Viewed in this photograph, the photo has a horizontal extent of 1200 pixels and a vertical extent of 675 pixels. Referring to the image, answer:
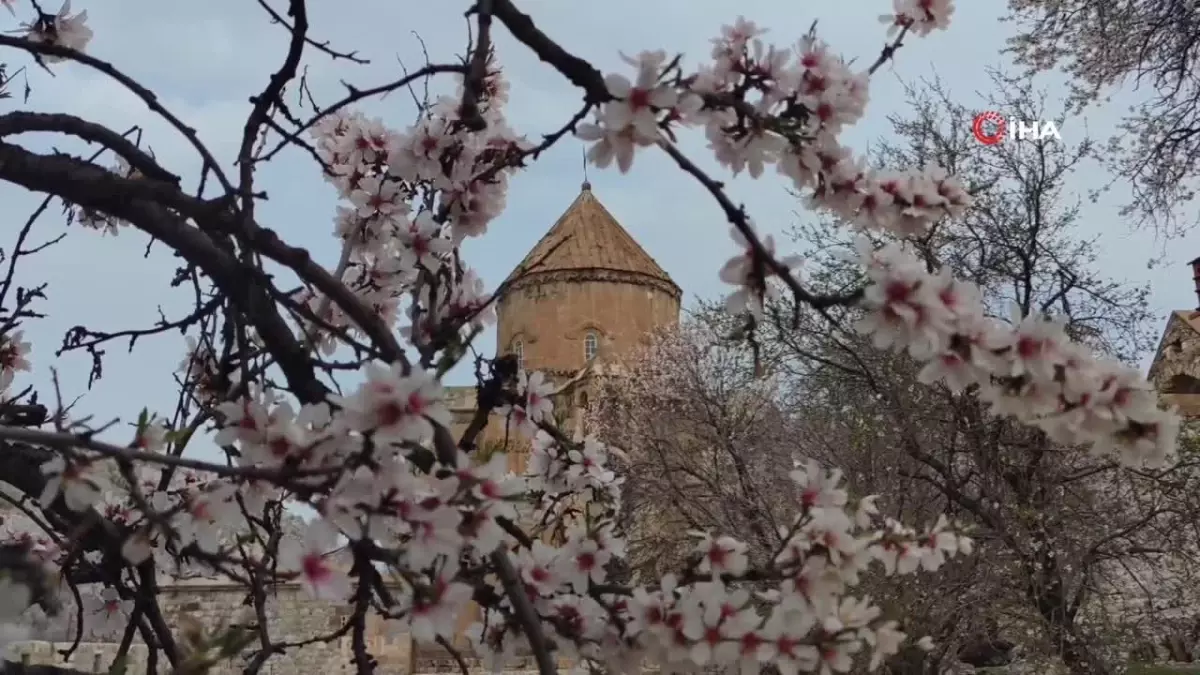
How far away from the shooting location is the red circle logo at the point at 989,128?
1066 cm

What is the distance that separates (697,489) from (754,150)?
10.6 metres

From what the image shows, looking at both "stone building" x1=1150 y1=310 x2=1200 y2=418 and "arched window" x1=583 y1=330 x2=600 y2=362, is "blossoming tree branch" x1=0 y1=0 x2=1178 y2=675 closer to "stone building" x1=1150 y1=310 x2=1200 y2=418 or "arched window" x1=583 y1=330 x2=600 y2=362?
"stone building" x1=1150 y1=310 x2=1200 y2=418

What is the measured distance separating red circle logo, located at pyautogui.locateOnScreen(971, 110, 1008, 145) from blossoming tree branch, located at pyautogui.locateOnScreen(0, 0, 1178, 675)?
9.10 meters

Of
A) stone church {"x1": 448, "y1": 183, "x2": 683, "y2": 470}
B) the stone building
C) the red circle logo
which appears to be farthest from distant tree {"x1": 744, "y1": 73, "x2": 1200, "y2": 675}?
stone church {"x1": 448, "y1": 183, "x2": 683, "y2": 470}

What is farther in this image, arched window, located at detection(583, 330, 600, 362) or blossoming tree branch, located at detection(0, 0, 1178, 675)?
arched window, located at detection(583, 330, 600, 362)

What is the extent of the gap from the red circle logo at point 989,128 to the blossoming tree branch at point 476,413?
9.10 meters

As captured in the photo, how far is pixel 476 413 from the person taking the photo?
2.03 m

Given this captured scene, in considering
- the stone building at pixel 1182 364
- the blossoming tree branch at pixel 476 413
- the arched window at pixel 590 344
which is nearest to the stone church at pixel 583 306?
the arched window at pixel 590 344

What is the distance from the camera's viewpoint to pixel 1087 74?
362 inches

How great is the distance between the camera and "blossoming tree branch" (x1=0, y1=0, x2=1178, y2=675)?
54.5 inches

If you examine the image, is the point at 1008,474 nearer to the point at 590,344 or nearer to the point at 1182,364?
the point at 1182,364

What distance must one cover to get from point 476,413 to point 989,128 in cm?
982

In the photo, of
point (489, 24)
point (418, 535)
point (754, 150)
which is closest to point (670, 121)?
point (754, 150)

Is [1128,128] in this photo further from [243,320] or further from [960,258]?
[243,320]
